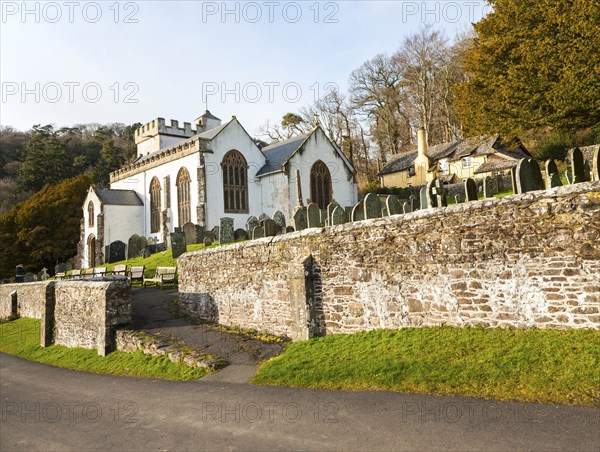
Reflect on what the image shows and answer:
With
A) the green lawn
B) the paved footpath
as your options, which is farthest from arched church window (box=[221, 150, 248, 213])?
the green lawn

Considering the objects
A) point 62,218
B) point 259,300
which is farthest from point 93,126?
point 259,300

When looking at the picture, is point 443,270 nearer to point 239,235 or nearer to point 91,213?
point 239,235

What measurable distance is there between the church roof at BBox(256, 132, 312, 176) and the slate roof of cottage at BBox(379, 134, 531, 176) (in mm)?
12141

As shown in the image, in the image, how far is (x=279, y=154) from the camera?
36.5 m

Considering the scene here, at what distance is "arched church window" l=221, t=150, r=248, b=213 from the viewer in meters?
33.4

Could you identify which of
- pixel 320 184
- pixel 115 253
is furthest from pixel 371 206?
pixel 115 253

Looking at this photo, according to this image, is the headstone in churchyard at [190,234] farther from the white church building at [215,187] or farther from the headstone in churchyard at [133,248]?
the headstone in churchyard at [133,248]

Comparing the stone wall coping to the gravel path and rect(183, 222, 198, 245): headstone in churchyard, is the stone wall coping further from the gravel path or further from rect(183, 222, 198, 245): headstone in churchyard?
→ rect(183, 222, 198, 245): headstone in churchyard

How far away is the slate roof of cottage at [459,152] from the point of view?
36094mm

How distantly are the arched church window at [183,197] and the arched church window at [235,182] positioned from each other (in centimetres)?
308

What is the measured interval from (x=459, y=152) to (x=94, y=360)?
1379 inches

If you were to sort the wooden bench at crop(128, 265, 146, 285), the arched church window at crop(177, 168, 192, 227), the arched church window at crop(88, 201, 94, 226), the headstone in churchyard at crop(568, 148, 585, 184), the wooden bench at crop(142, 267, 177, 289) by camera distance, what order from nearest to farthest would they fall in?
the headstone in churchyard at crop(568, 148, 585, 184), the wooden bench at crop(142, 267, 177, 289), the wooden bench at crop(128, 265, 146, 285), the arched church window at crop(177, 168, 192, 227), the arched church window at crop(88, 201, 94, 226)

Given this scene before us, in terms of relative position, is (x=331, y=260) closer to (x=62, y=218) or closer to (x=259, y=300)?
(x=259, y=300)

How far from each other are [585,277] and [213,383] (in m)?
6.52
